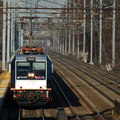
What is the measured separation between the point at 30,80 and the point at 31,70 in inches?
19.8

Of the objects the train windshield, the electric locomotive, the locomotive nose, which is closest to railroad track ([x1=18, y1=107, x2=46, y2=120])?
the electric locomotive

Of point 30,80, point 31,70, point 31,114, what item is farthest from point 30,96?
point 31,70

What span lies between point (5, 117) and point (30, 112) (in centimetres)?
151

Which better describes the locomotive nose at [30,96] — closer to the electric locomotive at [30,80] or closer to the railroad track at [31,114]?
the electric locomotive at [30,80]

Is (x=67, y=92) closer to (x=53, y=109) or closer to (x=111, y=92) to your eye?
(x=111, y=92)

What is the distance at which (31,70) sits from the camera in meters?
Result: 15.6

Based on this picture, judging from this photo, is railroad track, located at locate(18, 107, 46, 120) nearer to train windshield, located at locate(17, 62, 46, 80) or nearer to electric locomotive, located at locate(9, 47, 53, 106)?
electric locomotive, located at locate(9, 47, 53, 106)

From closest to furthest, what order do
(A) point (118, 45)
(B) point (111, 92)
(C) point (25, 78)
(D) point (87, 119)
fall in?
(D) point (87, 119), (C) point (25, 78), (B) point (111, 92), (A) point (118, 45)

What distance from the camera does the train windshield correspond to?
15.5 meters

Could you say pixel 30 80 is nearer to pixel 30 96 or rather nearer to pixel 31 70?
pixel 31 70

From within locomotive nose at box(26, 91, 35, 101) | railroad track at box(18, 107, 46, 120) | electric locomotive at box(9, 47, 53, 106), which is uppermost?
electric locomotive at box(9, 47, 53, 106)

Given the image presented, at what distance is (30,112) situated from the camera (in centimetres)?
1554

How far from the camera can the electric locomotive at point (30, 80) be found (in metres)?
15.4

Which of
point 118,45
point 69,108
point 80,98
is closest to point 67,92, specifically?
point 80,98
